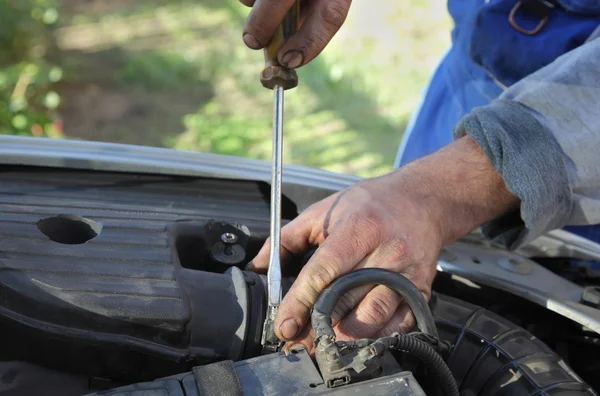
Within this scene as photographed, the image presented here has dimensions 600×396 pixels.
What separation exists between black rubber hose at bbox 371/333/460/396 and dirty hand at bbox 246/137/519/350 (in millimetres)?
111

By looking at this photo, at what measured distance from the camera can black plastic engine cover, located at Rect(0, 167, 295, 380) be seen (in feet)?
2.72

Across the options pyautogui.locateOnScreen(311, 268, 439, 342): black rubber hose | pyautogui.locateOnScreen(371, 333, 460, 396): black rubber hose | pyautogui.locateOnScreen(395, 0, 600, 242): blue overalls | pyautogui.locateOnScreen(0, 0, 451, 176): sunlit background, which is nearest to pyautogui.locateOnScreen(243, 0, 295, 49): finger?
pyautogui.locateOnScreen(311, 268, 439, 342): black rubber hose

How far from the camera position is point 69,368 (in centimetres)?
86

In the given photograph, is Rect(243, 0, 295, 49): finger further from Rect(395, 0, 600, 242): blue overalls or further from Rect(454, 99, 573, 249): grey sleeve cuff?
Rect(395, 0, 600, 242): blue overalls

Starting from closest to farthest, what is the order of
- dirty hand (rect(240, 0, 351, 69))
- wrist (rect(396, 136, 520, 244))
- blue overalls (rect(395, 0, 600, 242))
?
dirty hand (rect(240, 0, 351, 69))
wrist (rect(396, 136, 520, 244))
blue overalls (rect(395, 0, 600, 242))

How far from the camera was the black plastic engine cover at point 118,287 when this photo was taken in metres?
0.83

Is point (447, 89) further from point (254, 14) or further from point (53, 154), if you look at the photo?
point (53, 154)

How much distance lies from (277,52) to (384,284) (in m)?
0.39

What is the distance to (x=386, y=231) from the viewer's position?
3.23ft

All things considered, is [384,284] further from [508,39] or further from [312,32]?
[508,39]

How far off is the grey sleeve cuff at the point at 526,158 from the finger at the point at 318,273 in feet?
0.86

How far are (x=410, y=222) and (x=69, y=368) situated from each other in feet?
1.74

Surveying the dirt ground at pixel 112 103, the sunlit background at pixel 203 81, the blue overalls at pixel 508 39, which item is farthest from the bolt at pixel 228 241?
the dirt ground at pixel 112 103

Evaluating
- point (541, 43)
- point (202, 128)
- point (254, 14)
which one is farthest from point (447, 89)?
point (202, 128)
